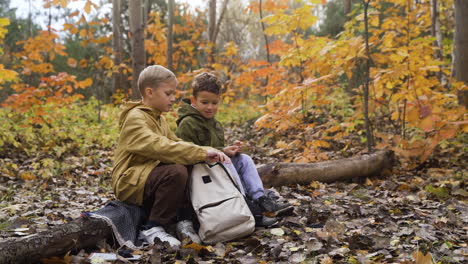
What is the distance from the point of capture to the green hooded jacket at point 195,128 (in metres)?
3.35

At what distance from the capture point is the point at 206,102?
3320 millimetres

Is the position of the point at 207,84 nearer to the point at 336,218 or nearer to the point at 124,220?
the point at 124,220

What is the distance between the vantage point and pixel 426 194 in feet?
12.9

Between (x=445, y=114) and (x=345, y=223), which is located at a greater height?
(x=445, y=114)

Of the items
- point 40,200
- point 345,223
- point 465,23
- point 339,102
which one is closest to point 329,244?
point 345,223

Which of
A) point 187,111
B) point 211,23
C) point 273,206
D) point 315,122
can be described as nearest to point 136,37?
point 315,122

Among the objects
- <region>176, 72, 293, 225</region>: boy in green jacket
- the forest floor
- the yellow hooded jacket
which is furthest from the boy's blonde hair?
the forest floor

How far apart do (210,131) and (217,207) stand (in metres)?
0.90

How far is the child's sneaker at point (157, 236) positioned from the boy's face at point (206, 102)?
1096 millimetres

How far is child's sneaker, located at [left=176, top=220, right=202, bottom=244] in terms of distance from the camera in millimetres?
2699

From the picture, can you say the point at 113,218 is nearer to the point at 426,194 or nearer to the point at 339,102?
the point at 426,194

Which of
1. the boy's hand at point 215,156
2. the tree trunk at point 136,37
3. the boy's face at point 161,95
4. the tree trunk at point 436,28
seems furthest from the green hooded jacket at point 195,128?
the tree trunk at point 436,28

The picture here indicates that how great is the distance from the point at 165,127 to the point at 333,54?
283cm

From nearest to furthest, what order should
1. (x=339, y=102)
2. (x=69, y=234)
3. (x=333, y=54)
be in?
(x=69, y=234), (x=333, y=54), (x=339, y=102)
